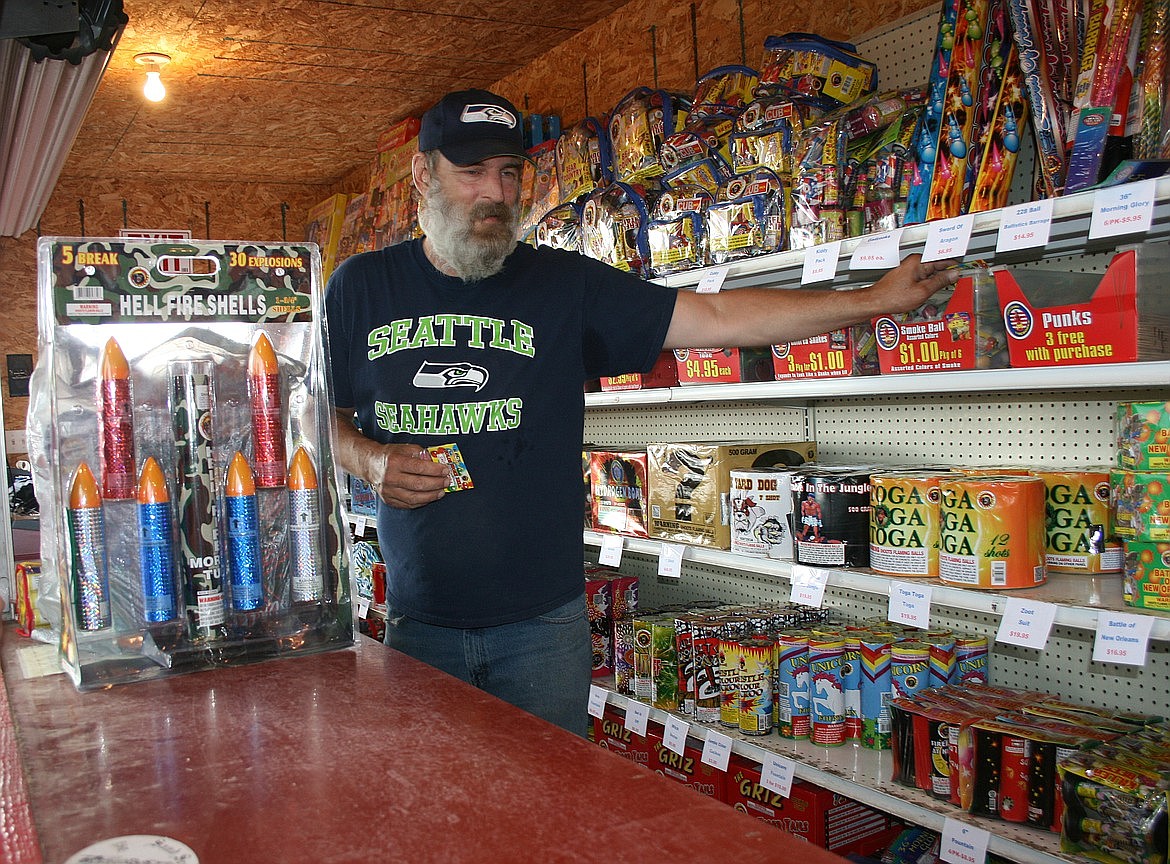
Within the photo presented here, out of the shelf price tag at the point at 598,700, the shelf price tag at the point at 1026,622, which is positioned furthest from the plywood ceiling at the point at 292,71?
the shelf price tag at the point at 1026,622

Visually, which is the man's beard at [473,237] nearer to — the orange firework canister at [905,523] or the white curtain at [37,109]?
the white curtain at [37,109]

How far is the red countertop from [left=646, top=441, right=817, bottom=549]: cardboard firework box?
1.59 metres

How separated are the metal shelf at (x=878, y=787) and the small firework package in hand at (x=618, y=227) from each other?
4.53 feet

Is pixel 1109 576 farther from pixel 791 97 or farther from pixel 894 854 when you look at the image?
pixel 791 97

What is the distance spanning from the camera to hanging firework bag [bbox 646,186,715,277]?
8.99ft

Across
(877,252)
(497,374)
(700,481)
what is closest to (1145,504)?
(877,252)

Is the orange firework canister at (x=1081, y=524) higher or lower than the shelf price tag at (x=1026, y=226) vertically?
lower

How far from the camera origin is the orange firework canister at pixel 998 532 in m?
2.02

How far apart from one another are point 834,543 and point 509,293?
3.18 ft

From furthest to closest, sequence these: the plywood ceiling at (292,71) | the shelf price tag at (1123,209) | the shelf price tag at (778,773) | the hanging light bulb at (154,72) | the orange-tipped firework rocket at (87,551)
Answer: the hanging light bulb at (154,72) → the plywood ceiling at (292,71) → the shelf price tag at (778,773) → the shelf price tag at (1123,209) → the orange-tipped firework rocket at (87,551)

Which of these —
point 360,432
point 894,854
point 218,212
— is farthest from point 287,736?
point 218,212

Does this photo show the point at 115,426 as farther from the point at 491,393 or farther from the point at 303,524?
the point at 491,393

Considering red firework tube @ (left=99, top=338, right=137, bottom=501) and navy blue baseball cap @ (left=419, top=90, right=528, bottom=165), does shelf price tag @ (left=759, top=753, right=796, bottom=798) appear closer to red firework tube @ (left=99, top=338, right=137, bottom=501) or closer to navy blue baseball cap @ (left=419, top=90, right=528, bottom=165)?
navy blue baseball cap @ (left=419, top=90, right=528, bottom=165)

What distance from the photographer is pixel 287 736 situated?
105cm
